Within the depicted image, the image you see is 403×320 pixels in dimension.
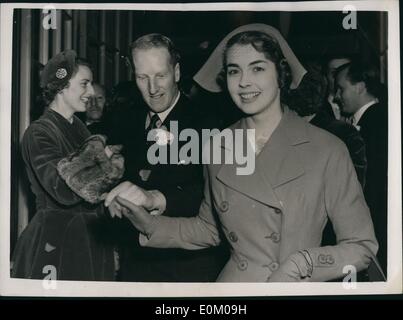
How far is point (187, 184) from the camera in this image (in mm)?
1184

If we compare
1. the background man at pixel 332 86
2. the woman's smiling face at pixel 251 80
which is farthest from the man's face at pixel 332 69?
the woman's smiling face at pixel 251 80

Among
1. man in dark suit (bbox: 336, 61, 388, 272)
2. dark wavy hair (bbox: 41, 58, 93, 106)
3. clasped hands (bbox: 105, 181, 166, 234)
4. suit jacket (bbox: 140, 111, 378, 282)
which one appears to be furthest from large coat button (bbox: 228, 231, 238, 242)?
dark wavy hair (bbox: 41, 58, 93, 106)

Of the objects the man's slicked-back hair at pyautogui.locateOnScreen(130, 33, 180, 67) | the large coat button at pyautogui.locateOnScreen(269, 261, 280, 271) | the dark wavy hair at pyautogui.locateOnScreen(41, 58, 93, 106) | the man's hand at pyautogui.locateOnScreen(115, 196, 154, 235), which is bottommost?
the large coat button at pyautogui.locateOnScreen(269, 261, 280, 271)

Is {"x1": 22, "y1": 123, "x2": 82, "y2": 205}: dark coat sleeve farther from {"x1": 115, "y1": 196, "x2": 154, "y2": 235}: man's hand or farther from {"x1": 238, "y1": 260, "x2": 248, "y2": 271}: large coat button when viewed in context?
{"x1": 238, "y1": 260, "x2": 248, "y2": 271}: large coat button

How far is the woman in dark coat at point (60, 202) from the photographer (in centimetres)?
119

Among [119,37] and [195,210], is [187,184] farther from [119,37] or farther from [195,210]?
[119,37]

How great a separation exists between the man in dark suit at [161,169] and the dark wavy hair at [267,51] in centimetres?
10

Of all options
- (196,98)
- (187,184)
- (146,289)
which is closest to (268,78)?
(196,98)

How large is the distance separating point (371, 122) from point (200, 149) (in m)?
0.35

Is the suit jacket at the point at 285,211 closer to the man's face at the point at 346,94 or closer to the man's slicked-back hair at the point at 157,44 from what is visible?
the man's face at the point at 346,94

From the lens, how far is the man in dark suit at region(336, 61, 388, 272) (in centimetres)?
118

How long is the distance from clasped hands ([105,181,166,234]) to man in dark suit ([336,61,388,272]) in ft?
1.35

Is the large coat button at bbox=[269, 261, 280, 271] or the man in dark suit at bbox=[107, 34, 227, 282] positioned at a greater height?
the man in dark suit at bbox=[107, 34, 227, 282]

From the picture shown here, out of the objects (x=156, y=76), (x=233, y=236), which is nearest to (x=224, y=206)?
(x=233, y=236)
